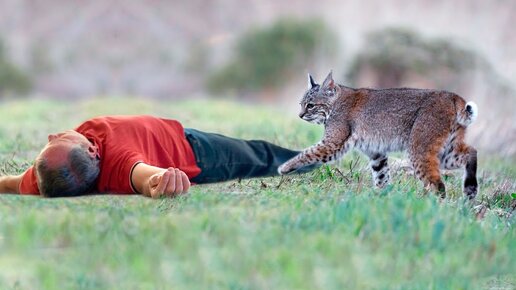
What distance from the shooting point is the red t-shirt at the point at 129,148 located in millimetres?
5141

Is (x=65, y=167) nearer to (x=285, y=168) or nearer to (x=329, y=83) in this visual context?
(x=285, y=168)

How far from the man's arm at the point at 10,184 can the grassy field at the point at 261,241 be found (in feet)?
1.18

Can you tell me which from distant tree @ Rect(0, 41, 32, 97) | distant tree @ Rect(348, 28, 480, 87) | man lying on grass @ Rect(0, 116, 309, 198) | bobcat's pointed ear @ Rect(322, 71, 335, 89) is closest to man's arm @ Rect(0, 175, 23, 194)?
man lying on grass @ Rect(0, 116, 309, 198)

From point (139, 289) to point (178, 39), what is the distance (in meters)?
11.1

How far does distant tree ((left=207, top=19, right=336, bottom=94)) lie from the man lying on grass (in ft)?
28.7

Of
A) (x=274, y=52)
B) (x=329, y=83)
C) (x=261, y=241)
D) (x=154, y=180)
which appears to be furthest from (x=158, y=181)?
(x=274, y=52)

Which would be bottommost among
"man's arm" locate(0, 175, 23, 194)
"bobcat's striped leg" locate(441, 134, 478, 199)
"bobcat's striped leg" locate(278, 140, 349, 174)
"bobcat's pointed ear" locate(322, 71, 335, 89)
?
"man's arm" locate(0, 175, 23, 194)

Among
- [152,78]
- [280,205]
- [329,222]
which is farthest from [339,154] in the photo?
[152,78]

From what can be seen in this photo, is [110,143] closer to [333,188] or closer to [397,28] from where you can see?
[333,188]

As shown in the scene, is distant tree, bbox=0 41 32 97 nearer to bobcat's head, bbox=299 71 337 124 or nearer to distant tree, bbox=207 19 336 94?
distant tree, bbox=207 19 336 94

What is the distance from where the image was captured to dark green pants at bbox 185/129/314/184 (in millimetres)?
5887

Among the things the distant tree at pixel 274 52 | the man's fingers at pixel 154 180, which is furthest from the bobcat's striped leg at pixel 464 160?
the distant tree at pixel 274 52

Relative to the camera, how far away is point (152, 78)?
1280cm

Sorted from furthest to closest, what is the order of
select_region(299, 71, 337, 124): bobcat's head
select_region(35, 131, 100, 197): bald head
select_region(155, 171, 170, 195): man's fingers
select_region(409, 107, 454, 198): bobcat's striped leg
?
select_region(299, 71, 337, 124): bobcat's head, select_region(409, 107, 454, 198): bobcat's striped leg, select_region(35, 131, 100, 197): bald head, select_region(155, 171, 170, 195): man's fingers
